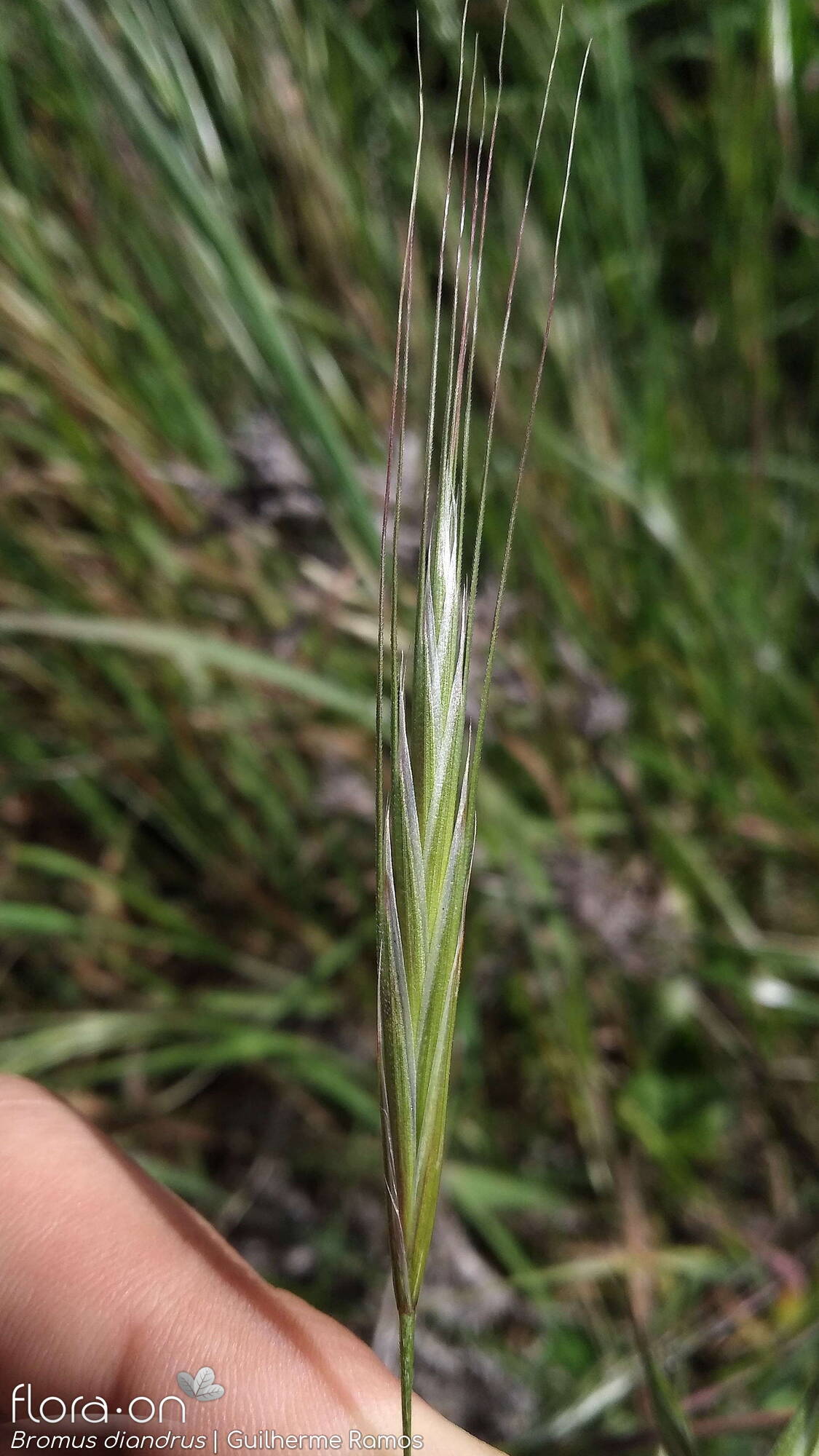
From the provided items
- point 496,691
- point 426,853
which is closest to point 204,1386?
point 426,853

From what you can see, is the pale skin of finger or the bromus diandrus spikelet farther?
the pale skin of finger

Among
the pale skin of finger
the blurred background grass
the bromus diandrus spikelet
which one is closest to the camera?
the bromus diandrus spikelet

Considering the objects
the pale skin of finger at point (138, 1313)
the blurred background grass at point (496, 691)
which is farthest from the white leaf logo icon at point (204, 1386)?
the blurred background grass at point (496, 691)

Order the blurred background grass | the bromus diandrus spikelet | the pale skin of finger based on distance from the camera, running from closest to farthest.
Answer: the bromus diandrus spikelet → the pale skin of finger → the blurred background grass

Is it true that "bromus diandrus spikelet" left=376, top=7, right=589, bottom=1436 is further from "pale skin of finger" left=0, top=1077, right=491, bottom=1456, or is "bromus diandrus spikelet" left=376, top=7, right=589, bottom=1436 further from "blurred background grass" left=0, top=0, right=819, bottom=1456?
"blurred background grass" left=0, top=0, right=819, bottom=1456

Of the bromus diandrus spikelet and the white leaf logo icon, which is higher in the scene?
the bromus diandrus spikelet

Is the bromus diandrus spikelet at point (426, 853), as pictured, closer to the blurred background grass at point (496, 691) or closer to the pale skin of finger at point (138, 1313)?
the pale skin of finger at point (138, 1313)

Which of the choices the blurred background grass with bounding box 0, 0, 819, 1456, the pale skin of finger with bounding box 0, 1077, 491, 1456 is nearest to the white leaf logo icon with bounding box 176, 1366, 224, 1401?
the pale skin of finger with bounding box 0, 1077, 491, 1456

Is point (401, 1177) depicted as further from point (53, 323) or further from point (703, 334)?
point (703, 334)
